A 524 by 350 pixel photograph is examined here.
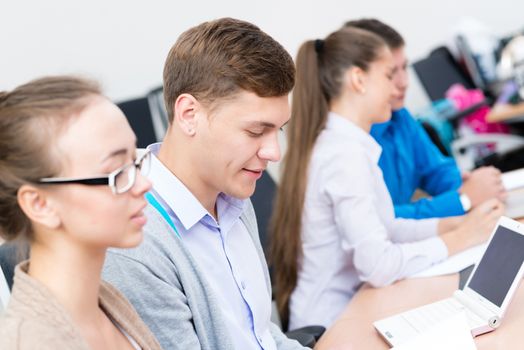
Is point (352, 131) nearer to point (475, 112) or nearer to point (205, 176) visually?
point (205, 176)

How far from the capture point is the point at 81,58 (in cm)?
277

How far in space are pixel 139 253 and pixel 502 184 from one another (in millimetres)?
1318

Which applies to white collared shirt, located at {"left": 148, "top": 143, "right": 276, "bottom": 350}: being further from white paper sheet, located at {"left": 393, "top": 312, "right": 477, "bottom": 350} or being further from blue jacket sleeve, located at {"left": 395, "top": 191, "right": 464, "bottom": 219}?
blue jacket sleeve, located at {"left": 395, "top": 191, "right": 464, "bottom": 219}

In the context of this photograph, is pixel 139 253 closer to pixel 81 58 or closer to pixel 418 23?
pixel 81 58

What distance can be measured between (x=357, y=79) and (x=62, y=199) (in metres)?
1.19

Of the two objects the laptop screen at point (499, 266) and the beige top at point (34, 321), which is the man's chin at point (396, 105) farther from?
the beige top at point (34, 321)

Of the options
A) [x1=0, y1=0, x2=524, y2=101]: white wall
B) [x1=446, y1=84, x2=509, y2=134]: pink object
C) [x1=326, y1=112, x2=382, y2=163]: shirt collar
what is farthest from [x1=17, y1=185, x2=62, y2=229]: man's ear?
[x1=446, y1=84, x2=509, y2=134]: pink object

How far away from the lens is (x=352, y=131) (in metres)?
1.80

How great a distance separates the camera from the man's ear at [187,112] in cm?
116

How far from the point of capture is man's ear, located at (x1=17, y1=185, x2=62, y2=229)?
785mm

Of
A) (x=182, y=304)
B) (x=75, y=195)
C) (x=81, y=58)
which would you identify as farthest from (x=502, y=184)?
(x=81, y=58)

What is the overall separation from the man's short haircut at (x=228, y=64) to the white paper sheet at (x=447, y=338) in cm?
52

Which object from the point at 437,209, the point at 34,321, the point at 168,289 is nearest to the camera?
the point at 34,321

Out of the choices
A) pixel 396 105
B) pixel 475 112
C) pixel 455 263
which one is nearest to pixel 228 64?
pixel 455 263
